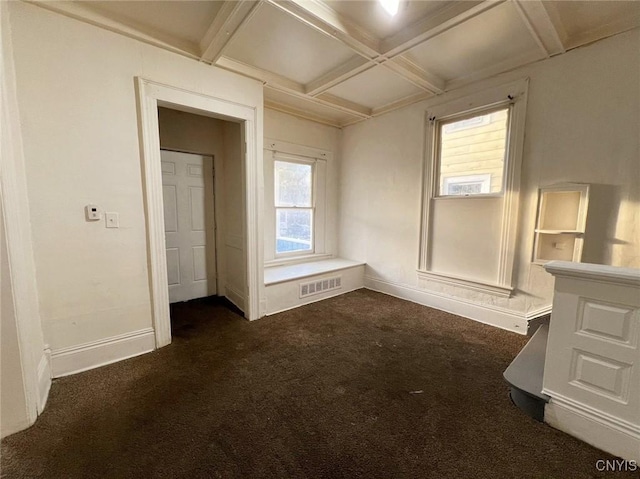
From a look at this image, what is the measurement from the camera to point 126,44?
81.4 inches

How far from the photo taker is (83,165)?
195 cm

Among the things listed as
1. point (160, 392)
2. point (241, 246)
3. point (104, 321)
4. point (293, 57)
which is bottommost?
point (160, 392)

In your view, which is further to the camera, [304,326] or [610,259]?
[304,326]

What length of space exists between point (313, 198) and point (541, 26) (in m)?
3.02

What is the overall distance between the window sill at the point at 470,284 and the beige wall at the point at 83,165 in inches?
124

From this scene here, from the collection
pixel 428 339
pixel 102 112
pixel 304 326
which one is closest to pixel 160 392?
pixel 304 326

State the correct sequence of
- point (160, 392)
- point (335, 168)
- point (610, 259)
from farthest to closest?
1. point (335, 168)
2. point (610, 259)
3. point (160, 392)

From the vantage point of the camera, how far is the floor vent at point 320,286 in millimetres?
3441

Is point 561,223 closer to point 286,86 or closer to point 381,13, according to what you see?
point 381,13

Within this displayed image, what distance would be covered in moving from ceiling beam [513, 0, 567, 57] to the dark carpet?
2.64 m

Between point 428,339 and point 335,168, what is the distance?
118 inches

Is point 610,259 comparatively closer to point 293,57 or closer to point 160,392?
point 293,57

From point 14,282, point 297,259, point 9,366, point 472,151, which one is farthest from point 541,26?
point 9,366

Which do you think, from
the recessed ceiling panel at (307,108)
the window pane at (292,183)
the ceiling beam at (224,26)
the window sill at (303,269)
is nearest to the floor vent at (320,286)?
the window sill at (303,269)
